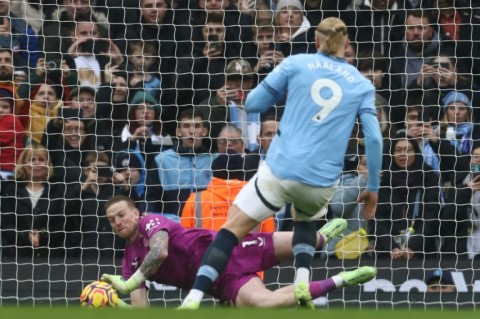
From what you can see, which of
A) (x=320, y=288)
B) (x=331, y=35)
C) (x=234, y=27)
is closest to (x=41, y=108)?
(x=234, y=27)

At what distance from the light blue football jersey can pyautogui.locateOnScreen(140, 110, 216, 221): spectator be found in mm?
3923

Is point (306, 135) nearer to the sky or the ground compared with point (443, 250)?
nearer to the sky

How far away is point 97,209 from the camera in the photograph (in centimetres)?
1350

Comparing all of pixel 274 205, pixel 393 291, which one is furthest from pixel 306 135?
pixel 393 291

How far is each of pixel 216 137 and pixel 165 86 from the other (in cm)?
80

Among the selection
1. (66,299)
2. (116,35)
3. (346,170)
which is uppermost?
(116,35)

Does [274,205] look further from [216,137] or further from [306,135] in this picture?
[216,137]

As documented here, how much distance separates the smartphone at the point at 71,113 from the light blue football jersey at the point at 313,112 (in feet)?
14.5

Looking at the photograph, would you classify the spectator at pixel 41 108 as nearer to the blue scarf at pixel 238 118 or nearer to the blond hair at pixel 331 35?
the blue scarf at pixel 238 118

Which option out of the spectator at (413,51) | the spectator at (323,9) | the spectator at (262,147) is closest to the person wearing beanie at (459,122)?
the spectator at (413,51)

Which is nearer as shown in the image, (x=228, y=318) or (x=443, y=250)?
(x=228, y=318)

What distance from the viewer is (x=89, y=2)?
1453 cm

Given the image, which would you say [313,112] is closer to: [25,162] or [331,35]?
[331,35]

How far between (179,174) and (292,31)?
70.2 inches
